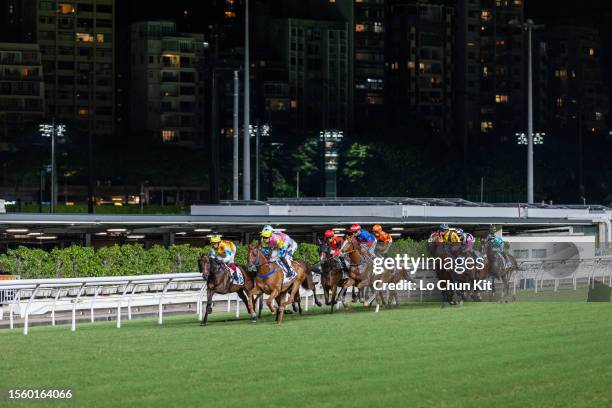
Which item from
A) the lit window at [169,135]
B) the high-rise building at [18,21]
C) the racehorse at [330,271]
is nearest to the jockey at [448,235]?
the racehorse at [330,271]

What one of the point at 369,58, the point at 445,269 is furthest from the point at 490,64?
the point at 445,269

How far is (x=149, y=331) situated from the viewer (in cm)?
2119

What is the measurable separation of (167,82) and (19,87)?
17666 mm

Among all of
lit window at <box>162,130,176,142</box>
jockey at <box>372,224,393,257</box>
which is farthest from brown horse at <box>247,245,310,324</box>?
lit window at <box>162,130,176,142</box>

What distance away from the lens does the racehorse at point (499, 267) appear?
27.9 m

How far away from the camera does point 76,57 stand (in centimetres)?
15788

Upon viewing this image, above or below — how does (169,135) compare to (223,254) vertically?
above

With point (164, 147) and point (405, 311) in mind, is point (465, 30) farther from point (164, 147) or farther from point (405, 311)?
point (405, 311)

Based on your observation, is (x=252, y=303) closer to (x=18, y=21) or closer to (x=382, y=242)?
(x=382, y=242)

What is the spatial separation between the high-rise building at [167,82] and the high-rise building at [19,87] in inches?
516

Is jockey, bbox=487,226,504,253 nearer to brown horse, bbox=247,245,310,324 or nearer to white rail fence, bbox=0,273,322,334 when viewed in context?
white rail fence, bbox=0,273,322,334

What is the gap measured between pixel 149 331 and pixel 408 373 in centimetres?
715

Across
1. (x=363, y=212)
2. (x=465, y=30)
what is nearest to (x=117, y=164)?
(x=465, y=30)

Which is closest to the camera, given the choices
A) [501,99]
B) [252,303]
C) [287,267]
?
[252,303]
